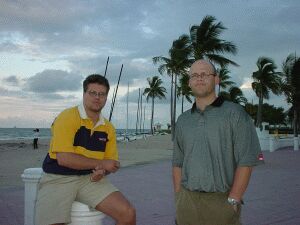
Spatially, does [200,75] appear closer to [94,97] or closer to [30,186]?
[94,97]

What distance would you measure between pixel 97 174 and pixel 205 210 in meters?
1.02

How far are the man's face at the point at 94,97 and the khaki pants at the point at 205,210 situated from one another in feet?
3.67

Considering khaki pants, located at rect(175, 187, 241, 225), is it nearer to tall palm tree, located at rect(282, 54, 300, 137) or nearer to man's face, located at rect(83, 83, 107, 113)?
man's face, located at rect(83, 83, 107, 113)

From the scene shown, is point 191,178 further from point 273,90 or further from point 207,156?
point 273,90

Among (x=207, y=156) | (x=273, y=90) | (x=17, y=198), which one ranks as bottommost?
(x=17, y=198)

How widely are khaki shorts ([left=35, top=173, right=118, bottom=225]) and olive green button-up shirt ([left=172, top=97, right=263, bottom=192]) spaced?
0.91m

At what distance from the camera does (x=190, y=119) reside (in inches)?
114

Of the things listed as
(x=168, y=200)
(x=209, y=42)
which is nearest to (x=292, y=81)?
(x=209, y=42)

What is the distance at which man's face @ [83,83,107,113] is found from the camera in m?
3.38

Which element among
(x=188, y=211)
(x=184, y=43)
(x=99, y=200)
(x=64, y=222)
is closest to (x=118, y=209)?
(x=99, y=200)

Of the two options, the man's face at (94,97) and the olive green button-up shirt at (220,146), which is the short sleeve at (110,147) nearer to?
the man's face at (94,97)

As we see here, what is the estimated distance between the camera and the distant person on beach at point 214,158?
2.65 m

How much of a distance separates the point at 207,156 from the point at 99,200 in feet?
3.56

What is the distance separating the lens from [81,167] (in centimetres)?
314
